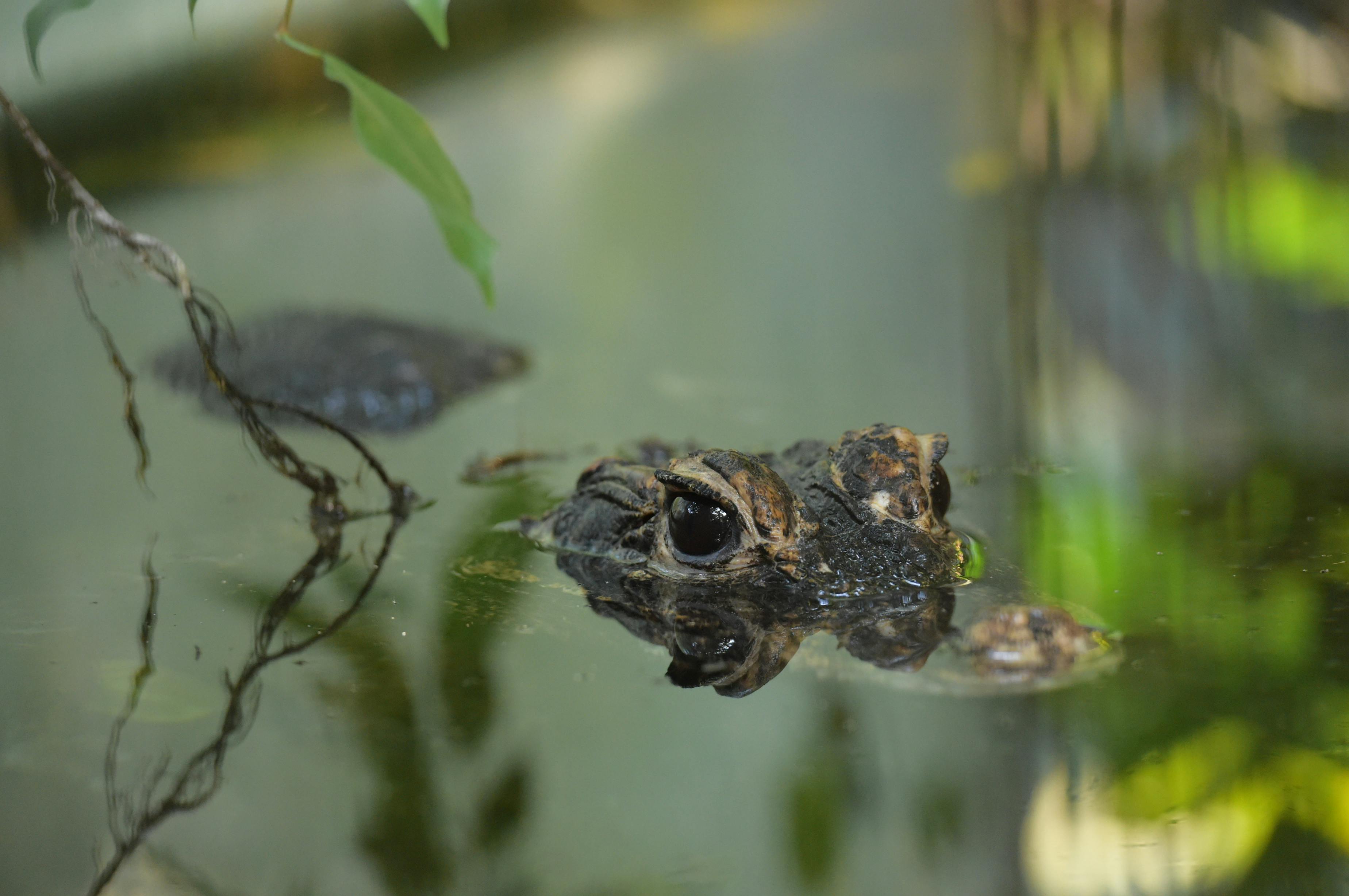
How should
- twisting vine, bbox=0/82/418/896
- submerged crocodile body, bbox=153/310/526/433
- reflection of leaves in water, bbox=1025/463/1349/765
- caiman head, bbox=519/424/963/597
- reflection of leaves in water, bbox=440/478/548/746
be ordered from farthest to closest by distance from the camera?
submerged crocodile body, bbox=153/310/526/433 < caiman head, bbox=519/424/963/597 < reflection of leaves in water, bbox=440/478/548/746 < reflection of leaves in water, bbox=1025/463/1349/765 < twisting vine, bbox=0/82/418/896

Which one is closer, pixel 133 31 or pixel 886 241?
pixel 133 31

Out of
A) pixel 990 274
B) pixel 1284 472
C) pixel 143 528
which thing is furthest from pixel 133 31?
pixel 1284 472

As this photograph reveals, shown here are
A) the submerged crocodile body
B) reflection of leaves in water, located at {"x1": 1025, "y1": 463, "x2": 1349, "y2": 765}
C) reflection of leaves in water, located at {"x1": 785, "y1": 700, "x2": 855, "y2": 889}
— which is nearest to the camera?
reflection of leaves in water, located at {"x1": 785, "y1": 700, "x2": 855, "y2": 889}

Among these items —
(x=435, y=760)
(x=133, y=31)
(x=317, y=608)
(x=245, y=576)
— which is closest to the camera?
(x=435, y=760)

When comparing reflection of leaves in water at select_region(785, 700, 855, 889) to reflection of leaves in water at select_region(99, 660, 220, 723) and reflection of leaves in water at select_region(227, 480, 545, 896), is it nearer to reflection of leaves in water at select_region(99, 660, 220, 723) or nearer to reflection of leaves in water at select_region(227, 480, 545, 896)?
reflection of leaves in water at select_region(227, 480, 545, 896)

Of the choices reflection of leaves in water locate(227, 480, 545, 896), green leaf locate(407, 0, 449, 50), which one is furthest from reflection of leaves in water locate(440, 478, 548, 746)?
green leaf locate(407, 0, 449, 50)

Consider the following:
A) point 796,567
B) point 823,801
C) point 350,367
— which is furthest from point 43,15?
point 350,367

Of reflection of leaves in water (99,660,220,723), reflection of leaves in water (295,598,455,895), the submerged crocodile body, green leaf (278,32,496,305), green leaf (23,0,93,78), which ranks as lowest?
reflection of leaves in water (295,598,455,895)

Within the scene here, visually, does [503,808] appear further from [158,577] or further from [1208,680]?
[158,577]

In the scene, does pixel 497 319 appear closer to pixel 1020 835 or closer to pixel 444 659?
pixel 444 659
